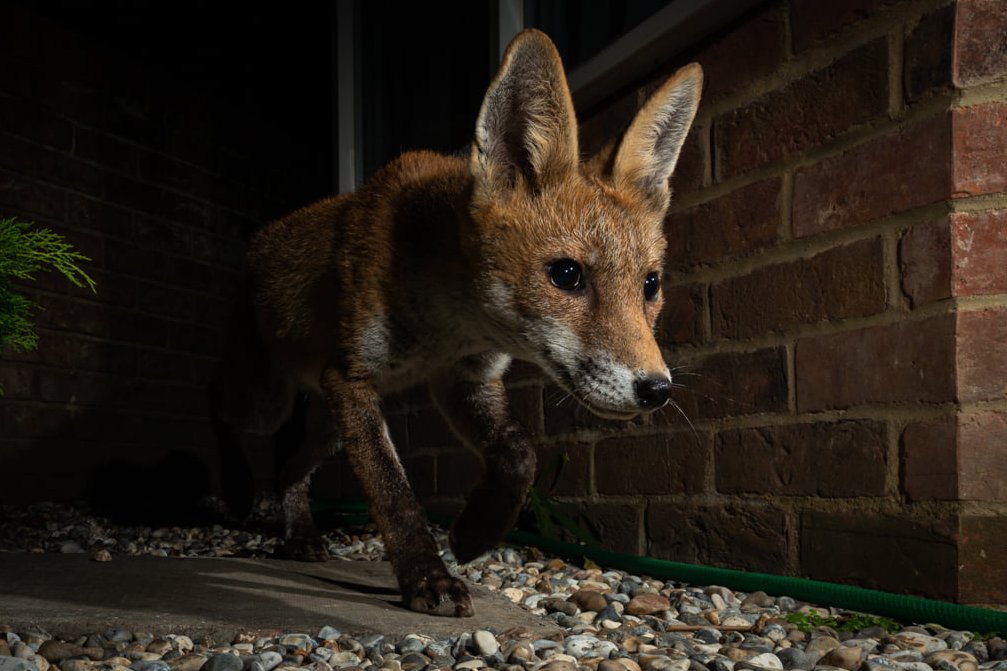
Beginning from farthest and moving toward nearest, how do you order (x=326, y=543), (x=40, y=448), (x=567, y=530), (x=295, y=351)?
(x=40, y=448), (x=326, y=543), (x=567, y=530), (x=295, y=351)

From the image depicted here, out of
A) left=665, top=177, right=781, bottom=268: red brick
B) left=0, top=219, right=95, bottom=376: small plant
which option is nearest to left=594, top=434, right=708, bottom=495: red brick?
left=665, top=177, right=781, bottom=268: red brick

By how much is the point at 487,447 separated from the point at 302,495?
98 cm

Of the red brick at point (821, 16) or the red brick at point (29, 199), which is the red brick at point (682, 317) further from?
the red brick at point (29, 199)

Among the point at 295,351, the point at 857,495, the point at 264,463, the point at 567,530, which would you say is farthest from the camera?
the point at 264,463

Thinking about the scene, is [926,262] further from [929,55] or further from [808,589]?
[808,589]

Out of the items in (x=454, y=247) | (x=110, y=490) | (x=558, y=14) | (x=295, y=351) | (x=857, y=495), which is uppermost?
(x=558, y=14)

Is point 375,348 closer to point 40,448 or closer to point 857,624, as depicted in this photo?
point 857,624

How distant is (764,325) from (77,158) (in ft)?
14.0

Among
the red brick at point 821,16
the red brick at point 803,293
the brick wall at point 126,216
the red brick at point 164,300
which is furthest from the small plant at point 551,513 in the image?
the red brick at point 164,300

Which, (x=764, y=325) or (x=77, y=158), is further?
(x=77, y=158)

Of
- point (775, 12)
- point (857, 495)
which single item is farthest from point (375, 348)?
point (775, 12)

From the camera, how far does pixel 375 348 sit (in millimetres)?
2209

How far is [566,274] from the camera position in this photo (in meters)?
1.97

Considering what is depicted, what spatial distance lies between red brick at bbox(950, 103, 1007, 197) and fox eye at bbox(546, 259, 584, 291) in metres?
0.85
